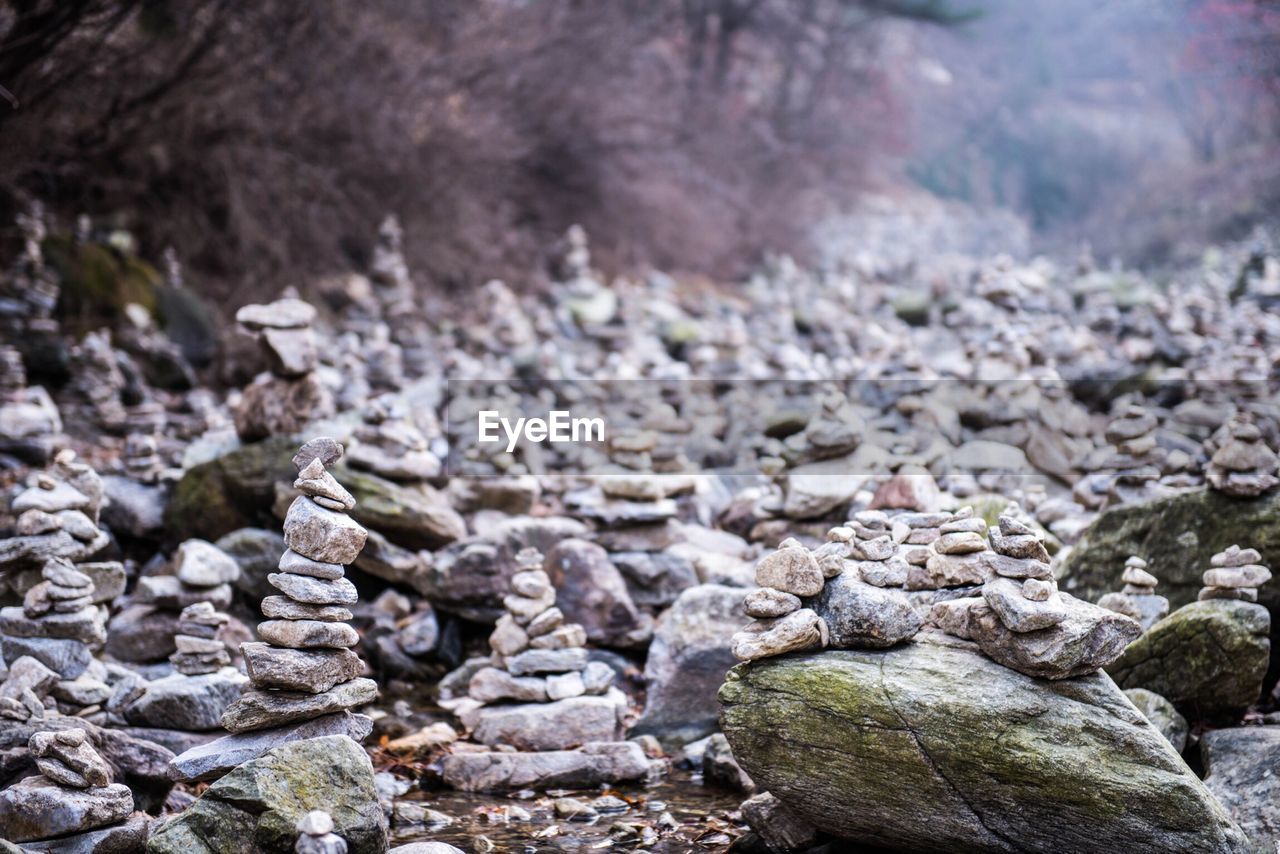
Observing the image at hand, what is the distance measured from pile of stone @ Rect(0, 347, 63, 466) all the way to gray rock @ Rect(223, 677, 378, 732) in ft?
17.7

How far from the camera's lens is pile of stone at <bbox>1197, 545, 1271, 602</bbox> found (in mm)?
5324

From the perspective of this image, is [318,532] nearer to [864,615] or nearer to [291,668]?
[291,668]

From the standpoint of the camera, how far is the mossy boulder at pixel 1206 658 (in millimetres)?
5195

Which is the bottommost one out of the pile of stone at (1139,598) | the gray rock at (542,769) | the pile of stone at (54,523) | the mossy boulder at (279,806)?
Answer: the gray rock at (542,769)

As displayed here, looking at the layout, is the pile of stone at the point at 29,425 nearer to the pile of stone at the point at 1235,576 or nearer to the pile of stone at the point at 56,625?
the pile of stone at the point at 56,625

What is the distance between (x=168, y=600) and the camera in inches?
257

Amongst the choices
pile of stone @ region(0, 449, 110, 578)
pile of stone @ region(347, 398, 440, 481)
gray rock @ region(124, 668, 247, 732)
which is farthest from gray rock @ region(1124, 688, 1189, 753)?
pile of stone @ region(0, 449, 110, 578)

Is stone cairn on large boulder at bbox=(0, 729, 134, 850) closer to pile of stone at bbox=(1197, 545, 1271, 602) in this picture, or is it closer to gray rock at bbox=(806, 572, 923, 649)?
gray rock at bbox=(806, 572, 923, 649)

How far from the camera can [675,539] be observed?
8062mm

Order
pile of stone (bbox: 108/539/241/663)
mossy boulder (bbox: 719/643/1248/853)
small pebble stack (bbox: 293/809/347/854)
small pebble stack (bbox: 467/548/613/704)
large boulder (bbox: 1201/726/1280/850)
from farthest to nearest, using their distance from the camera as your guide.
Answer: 1. pile of stone (bbox: 108/539/241/663)
2. small pebble stack (bbox: 467/548/613/704)
3. large boulder (bbox: 1201/726/1280/850)
4. mossy boulder (bbox: 719/643/1248/853)
5. small pebble stack (bbox: 293/809/347/854)

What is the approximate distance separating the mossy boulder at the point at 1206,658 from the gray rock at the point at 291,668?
347 centimetres

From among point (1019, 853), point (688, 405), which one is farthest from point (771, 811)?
point (688, 405)

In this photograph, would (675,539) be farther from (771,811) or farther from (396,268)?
(396,268)

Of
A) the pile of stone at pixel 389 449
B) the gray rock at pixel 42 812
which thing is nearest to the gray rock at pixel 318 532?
the gray rock at pixel 42 812
